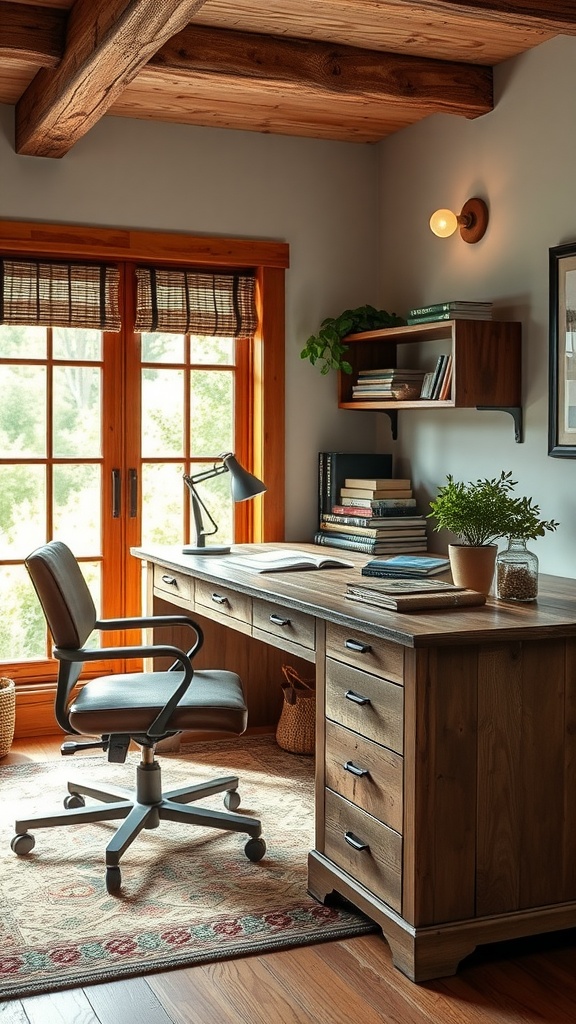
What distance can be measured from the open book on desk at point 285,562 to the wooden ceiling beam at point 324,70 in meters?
1.52

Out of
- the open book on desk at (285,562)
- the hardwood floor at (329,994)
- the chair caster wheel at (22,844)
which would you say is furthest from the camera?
the open book on desk at (285,562)

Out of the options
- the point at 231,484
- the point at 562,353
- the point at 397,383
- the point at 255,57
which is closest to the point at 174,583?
the point at 231,484

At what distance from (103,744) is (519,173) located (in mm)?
2273

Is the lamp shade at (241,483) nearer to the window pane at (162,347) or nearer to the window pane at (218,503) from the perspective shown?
the window pane at (218,503)

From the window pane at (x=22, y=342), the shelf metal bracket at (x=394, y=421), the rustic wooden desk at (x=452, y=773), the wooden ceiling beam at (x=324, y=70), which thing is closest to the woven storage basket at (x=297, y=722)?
the shelf metal bracket at (x=394, y=421)

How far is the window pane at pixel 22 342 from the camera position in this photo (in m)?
4.23

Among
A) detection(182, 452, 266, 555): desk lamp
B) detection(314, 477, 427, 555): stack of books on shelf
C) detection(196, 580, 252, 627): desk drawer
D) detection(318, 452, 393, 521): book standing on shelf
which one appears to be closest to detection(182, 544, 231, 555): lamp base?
detection(182, 452, 266, 555): desk lamp

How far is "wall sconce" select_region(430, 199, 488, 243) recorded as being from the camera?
3.84 meters

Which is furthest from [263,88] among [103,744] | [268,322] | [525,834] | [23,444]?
[525,834]

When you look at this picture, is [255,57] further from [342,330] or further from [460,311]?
[342,330]

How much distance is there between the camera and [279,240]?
450cm

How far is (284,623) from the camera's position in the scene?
3.00m

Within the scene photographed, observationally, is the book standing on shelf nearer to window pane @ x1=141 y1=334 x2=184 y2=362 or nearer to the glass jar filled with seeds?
window pane @ x1=141 y1=334 x2=184 y2=362

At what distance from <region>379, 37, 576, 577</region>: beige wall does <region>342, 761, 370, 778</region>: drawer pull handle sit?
1.13 meters
